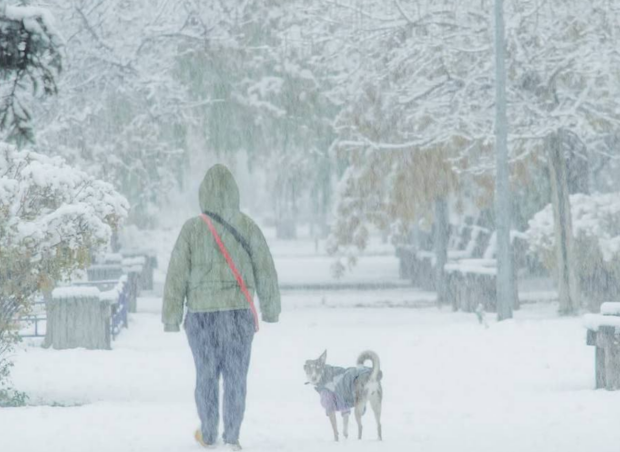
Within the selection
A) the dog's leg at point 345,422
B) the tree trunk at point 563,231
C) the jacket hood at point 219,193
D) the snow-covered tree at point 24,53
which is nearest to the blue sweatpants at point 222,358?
the jacket hood at point 219,193

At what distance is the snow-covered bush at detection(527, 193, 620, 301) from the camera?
24953 mm

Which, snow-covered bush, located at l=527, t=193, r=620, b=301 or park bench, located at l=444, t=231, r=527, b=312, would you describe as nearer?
snow-covered bush, located at l=527, t=193, r=620, b=301

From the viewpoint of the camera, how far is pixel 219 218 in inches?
389

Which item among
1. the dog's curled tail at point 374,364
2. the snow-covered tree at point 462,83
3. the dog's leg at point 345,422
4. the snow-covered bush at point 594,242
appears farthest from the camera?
the snow-covered bush at point 594,242

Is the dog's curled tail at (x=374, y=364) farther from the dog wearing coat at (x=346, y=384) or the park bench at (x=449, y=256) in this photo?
the park bench at (x=449, y=256)

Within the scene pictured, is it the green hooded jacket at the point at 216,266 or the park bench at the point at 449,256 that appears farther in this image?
the park bench at the point at 449,256

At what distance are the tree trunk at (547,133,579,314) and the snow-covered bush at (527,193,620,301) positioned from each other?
0.36m

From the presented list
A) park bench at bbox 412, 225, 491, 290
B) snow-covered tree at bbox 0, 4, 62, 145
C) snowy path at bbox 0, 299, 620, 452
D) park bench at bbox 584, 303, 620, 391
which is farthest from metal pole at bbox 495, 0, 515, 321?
snow-covered tree at bbox 0, 4, 62, 145

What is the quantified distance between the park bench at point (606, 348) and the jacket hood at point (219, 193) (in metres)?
5.16

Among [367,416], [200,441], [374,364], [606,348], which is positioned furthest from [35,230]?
[606,348]

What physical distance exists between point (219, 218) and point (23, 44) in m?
3.30

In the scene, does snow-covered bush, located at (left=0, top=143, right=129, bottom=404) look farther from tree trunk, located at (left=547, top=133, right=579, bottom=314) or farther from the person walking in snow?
tree trunk, located at (left=547, top=133, right=579, bottom=314)

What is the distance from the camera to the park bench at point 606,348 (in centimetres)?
1354

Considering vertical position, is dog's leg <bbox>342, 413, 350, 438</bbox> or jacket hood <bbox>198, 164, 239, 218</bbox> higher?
jacket hood <bbox>198, 164, 239, 218</bbox>
